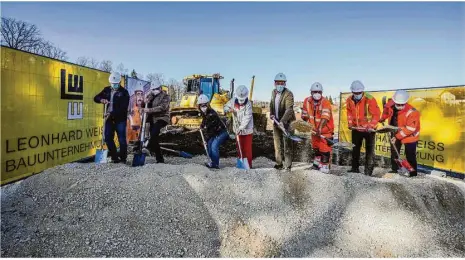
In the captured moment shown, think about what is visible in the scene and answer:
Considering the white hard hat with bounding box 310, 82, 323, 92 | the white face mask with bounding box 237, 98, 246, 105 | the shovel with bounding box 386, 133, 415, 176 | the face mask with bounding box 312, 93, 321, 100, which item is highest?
the white hard hat with bounding box 310, 82, 323, 92

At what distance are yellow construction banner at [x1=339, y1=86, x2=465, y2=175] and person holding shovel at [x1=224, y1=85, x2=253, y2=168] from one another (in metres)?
2.99

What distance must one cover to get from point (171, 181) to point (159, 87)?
2.09 metres

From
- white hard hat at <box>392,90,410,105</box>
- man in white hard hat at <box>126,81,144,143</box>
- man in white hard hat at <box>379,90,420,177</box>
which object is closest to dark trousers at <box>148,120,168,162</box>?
man in white hard hat at <box>126,81,144,143</box>

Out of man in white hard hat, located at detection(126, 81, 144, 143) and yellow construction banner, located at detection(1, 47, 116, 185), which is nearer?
yellow construction banner, located at detection(1, 47, 116, 185)

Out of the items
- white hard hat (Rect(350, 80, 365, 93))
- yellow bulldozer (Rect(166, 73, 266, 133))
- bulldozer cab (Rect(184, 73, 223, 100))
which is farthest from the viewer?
bulldozer cab (Rect(184, 73, 223, 100))

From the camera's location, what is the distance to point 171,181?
4852 millimetres

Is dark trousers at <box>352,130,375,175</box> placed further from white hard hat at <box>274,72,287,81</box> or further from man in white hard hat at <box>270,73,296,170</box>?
white hard hat at <box>274,72,287,81</box>

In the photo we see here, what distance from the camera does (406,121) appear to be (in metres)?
5.71

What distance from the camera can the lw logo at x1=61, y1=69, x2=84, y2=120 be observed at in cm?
542

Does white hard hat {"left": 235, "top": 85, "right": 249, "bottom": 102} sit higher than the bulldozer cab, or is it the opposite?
the bulldozer cab

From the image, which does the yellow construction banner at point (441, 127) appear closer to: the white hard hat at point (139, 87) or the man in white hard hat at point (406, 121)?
the man in white hard hat at point (406, 121)

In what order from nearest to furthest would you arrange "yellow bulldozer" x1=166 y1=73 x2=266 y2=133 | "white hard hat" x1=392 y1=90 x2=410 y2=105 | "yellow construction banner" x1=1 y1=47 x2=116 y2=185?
"yellow construction banner" x1=1 y1=47 x2=116 y2=185, "white hard hat" x1=392 y1=90 x2=410 y2=105, "yellow bulldozer" x1=166 y1=73 x2=266 y2=133

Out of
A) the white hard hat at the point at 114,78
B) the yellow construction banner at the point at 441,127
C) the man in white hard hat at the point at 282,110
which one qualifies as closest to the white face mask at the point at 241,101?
the man in white hard hat at the point at 282,110

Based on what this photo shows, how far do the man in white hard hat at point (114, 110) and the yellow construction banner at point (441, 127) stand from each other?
5413 mm
